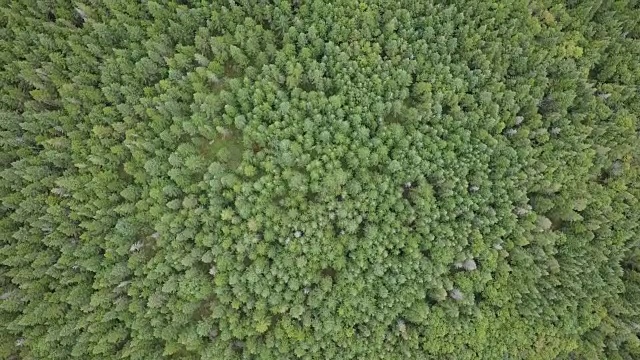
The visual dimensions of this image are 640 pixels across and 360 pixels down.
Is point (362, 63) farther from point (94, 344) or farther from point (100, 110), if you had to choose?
point (94, 344)

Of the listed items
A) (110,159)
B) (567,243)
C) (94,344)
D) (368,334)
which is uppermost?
(567,243)

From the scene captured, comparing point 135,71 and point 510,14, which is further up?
point 510,14

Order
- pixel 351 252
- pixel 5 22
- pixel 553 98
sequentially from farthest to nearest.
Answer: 1. pixel 5 22
2. pixel 553 98
3. pixel 351 252

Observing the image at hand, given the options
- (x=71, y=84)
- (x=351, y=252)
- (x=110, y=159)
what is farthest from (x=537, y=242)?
(x=71, y=84)

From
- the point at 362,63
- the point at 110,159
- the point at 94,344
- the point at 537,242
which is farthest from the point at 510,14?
the point at 94,344

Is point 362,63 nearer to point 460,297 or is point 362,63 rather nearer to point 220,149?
point 220,149

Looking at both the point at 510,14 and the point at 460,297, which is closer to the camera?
the point at 460,297

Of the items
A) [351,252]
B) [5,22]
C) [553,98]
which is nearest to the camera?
[351,252]
